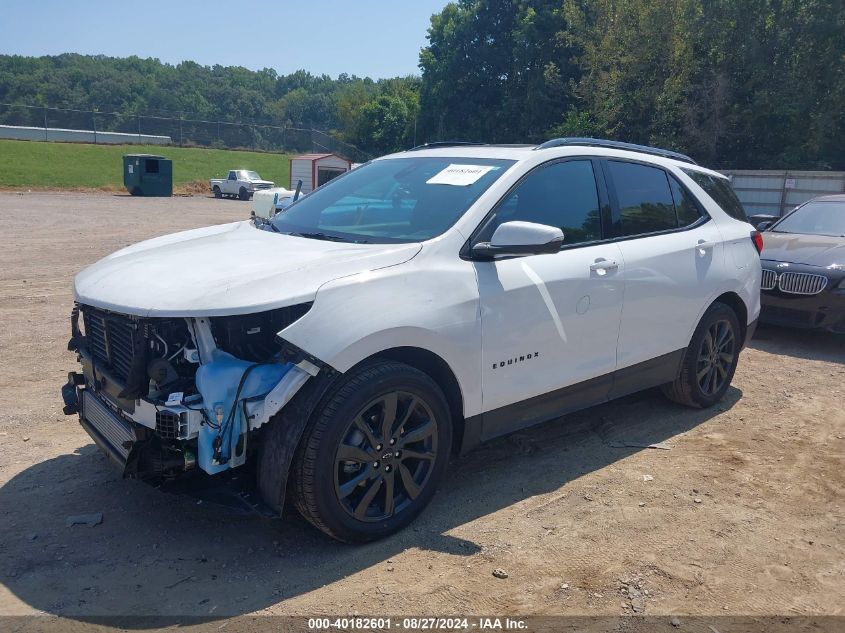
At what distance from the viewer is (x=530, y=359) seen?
4.05 meters

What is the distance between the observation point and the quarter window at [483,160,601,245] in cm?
417

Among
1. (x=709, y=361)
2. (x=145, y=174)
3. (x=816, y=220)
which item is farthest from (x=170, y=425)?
(x=145, y=174)

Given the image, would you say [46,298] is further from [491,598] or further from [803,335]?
[803,335]

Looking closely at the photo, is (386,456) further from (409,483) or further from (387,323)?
(387,323)

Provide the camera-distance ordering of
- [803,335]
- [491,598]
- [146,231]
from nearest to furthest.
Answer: [491,598], [803,335], [146,231]

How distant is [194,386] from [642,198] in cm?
323

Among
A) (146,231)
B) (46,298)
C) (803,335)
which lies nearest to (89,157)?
(146,231)

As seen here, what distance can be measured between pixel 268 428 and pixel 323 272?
750mm

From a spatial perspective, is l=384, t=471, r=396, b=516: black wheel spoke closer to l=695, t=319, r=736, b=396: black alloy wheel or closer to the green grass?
l=695, t=319, r=736, b=396: black alloy wheel

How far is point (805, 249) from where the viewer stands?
27.3ft

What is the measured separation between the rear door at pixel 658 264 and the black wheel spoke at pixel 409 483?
171 centimetres

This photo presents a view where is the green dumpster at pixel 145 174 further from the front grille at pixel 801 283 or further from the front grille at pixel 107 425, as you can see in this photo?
the front grille at pixel 107 425

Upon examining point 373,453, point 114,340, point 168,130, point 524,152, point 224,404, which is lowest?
point 373,453

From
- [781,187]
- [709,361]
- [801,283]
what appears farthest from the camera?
[781,187]
